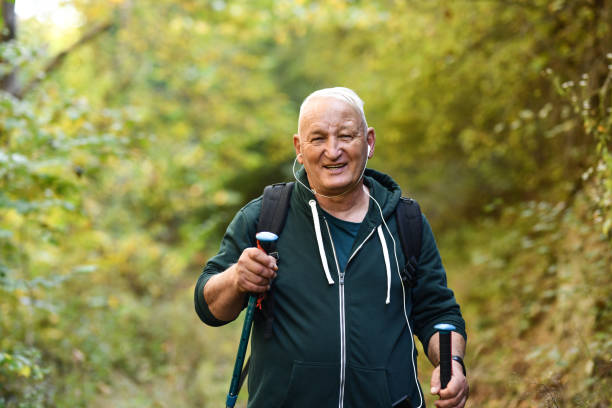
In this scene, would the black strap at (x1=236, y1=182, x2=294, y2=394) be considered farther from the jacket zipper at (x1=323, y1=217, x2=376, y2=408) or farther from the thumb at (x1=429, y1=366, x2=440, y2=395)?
the thumb at (x1=429, y1=366, x2=440, y2=395)

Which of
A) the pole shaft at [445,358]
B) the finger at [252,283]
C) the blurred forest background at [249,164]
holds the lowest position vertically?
the pole shaft at [445,358]

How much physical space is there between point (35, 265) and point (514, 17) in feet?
21.5

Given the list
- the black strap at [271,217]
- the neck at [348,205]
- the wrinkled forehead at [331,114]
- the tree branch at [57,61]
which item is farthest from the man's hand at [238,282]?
the tree branch at [57,61]

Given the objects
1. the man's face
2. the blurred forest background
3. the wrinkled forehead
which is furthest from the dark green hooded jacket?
the blurred forest background

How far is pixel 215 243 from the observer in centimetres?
1803

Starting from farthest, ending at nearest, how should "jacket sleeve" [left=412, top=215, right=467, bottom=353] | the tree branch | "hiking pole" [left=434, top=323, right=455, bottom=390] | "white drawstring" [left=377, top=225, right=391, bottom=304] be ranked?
the tree branch < "jacket sleeve" [left=412, top=215, right=467, bottom=353] < "white drawstring" [left=377, top=225, right=391, bottom=304] < "hiking pole" [left=434, top=323, right=455, bottom=390]

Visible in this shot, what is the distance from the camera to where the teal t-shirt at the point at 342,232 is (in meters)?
2.49

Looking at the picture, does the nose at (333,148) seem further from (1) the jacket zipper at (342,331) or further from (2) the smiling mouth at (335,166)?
(1) the jacket zipper at (342,331)

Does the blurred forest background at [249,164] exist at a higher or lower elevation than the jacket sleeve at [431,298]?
higher

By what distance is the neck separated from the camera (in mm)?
2568

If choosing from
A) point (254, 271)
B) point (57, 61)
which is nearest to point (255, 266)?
point (254, 271)

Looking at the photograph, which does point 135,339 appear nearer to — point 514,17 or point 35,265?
point 35,265

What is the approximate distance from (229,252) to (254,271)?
1.11ft

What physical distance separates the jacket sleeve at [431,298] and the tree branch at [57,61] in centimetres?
386
